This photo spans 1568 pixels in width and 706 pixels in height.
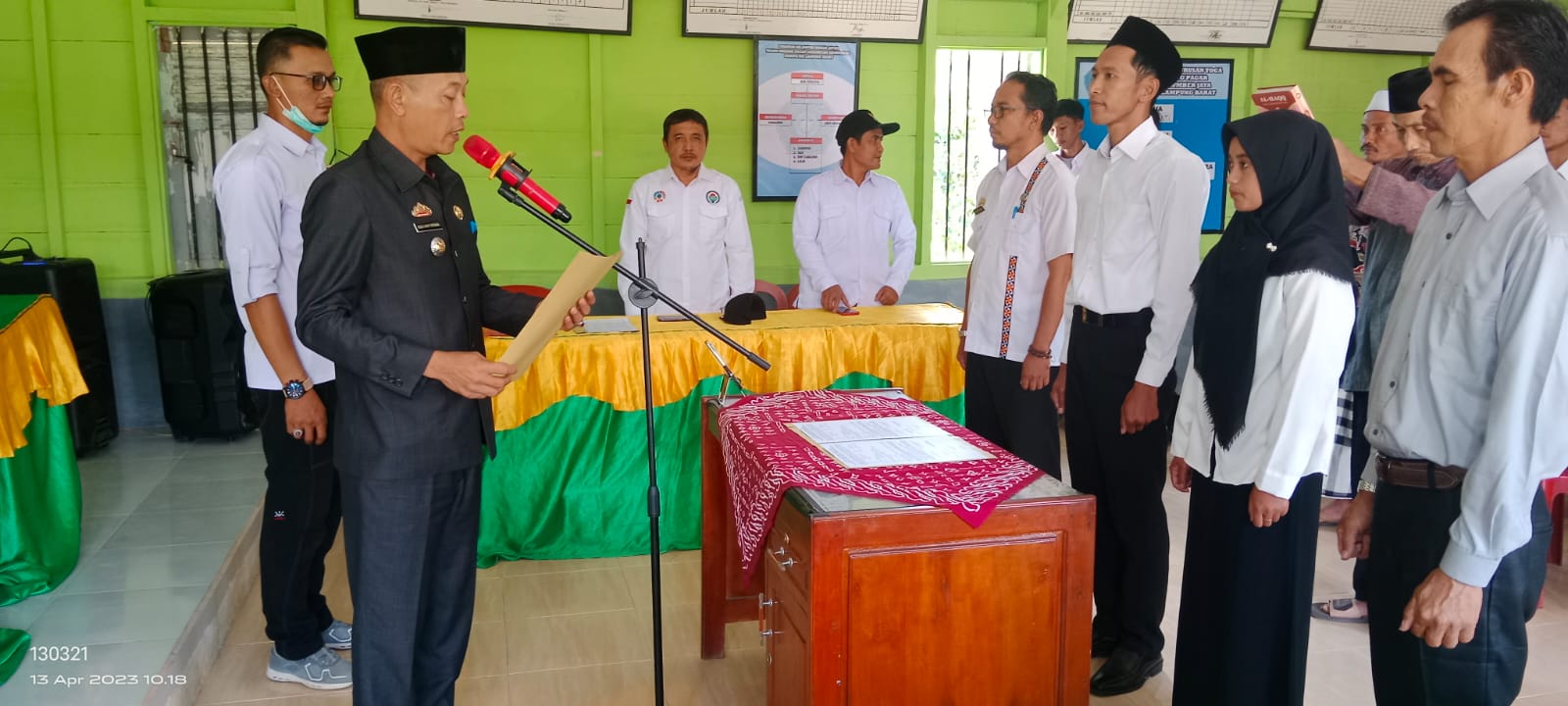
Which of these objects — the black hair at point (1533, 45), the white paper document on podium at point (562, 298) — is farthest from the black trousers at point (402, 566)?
the black hair at point (1533, 45)

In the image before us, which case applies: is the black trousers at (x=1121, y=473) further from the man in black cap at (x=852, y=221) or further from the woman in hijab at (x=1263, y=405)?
the man in black cap at (x=852, y=221)

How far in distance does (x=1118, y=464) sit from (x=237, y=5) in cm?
443

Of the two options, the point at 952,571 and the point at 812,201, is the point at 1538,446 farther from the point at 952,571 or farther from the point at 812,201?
the point at 812,201

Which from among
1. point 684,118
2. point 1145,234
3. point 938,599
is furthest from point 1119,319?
point 684,118

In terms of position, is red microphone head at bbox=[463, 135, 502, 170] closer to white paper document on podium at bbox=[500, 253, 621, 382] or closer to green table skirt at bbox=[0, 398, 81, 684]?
white paper document on podium at bbox=[500, 253, 621, 382]

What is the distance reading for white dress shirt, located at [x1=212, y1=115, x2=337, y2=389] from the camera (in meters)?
2.52

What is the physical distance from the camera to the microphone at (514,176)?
1788 mm

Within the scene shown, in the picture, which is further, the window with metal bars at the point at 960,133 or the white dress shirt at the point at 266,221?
the window with metal bars at the point at 960,133

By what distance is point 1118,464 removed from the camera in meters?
2.73

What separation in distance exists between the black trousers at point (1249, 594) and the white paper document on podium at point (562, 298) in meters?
1.28

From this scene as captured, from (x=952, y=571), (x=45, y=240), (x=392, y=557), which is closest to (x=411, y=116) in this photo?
(x=392, y=557)

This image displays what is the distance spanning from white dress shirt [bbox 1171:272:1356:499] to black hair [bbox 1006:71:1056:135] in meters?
1.36

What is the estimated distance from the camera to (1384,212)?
275 cm

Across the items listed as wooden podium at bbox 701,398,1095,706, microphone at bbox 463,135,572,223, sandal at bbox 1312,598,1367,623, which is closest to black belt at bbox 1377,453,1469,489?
wooden podium at bbox 701,398,1095,706
